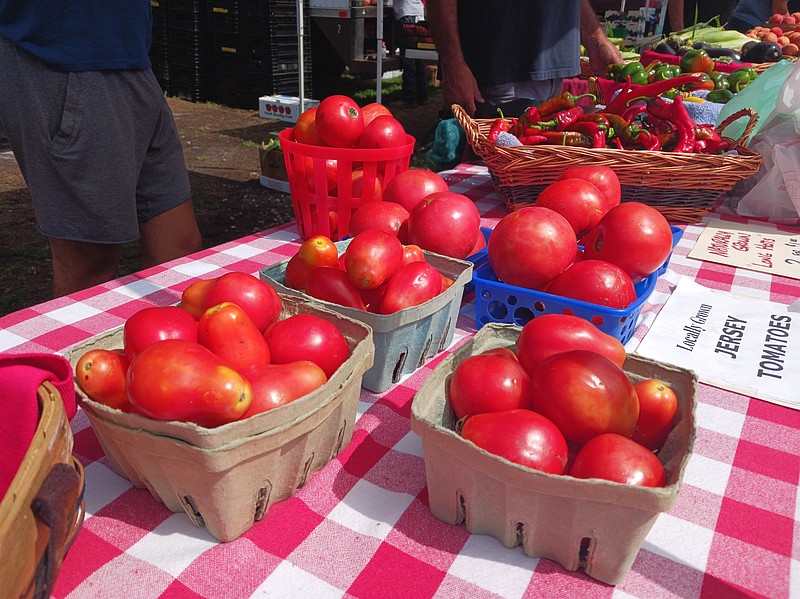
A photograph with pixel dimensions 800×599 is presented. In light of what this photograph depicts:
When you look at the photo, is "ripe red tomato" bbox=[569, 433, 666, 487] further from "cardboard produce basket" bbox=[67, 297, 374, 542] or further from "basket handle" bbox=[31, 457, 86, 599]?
"basket handle" bbox=[31, 457, 86, 599]

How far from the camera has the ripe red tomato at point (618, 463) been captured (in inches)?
21.9

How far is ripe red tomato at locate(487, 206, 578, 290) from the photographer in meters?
0.99

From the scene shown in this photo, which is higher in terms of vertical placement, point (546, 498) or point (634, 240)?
point (634, 240)

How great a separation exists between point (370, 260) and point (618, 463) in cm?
44

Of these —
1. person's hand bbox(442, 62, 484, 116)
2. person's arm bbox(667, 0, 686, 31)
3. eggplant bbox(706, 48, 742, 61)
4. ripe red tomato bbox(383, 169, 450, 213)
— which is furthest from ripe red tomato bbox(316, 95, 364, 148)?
person's arm bbox(667, 0, 686, 31)

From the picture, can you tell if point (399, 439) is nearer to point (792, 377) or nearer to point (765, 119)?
point (792, 377)

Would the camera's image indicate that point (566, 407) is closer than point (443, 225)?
Yes

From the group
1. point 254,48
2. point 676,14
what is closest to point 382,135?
point 676,14

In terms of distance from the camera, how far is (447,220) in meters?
1.08

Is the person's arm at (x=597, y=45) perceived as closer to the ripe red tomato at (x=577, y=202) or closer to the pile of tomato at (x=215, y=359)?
the ripe red tomato at (x=577, y=202)

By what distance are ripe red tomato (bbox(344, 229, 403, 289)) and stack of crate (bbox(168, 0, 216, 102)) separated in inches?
264

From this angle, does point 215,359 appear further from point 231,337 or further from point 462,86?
point 462,86

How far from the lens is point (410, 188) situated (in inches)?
49.2

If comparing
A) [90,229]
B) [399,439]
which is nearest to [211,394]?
[399,439]
